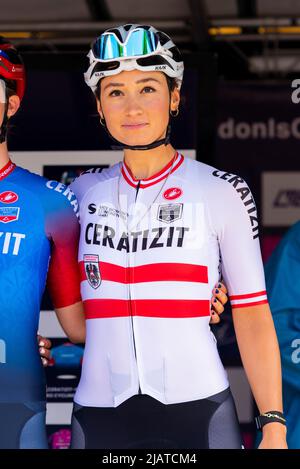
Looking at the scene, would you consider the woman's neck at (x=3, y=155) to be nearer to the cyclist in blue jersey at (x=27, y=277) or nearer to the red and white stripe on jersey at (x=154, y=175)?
the cyclist in blue jersey at (x=27, y=277)

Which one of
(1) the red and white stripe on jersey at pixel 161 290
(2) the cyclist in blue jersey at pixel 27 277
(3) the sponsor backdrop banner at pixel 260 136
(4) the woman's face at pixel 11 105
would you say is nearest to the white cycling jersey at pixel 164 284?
(1) the red and white stripe on jersey at pixel 161 290

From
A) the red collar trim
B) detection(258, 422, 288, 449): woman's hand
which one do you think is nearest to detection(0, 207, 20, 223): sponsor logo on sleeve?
the red collar trim

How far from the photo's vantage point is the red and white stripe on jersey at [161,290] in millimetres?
2666

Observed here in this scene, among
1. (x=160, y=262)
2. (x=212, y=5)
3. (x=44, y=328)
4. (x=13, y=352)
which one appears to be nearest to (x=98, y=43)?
(x=160, y=262)

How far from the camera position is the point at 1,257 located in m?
2.76

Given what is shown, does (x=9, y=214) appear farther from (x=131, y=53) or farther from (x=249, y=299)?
(x=249, y=299)

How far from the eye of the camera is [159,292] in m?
2.67

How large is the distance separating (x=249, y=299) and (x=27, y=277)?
2.16 feet

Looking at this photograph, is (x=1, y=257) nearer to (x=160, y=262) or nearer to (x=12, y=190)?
(x=12, y=190)

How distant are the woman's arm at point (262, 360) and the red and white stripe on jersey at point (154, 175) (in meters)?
0.46

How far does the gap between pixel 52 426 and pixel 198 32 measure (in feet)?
9.41

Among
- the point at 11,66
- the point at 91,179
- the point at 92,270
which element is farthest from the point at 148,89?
the point at 92,270

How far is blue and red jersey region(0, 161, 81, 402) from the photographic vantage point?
276cm

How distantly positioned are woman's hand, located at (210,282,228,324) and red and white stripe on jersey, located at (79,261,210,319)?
0.05 m
